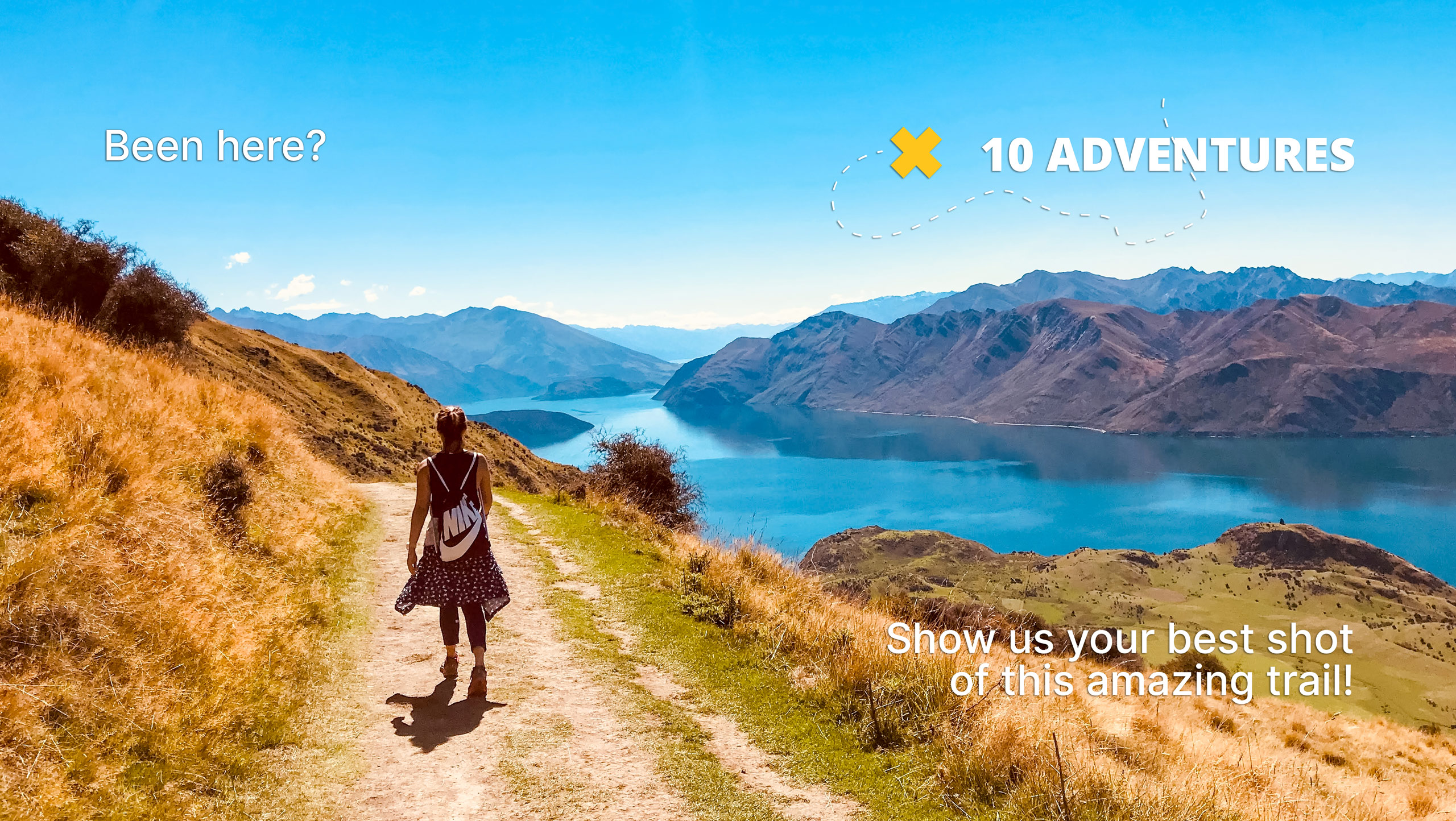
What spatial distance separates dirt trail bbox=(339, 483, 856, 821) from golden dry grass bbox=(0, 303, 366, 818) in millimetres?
846

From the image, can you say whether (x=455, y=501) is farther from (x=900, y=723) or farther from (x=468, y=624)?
(x=900, y=723)

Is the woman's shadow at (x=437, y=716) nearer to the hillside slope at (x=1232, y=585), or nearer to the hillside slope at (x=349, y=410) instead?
the hillside slope at (x=349, y=410)

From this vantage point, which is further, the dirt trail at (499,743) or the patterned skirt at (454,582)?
the patterned skirt at (454,582)

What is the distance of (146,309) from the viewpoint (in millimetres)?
26500

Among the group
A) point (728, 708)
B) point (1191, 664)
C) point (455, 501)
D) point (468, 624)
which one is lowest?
point (1191, 664)

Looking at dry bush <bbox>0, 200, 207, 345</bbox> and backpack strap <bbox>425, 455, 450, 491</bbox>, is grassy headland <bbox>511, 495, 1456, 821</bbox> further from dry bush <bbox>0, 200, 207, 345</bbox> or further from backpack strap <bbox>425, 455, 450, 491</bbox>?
dry bush <bbox>0, 200, 207, 345</bbox>

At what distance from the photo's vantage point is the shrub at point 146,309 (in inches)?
979

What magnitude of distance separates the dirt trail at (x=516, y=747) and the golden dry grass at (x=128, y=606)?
0.85 meters

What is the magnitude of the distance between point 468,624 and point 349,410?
73.8m

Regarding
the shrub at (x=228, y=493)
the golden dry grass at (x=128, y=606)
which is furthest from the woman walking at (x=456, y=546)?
the shrub at (x=228, y=493)

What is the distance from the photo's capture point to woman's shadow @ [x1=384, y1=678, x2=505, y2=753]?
6.39 meters

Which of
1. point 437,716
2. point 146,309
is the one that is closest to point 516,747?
point 437,716

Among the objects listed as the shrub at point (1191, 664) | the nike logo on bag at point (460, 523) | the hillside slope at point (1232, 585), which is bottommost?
the hillside slope at point (1232, 585)

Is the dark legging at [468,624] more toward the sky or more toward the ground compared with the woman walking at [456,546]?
more toward the ground
